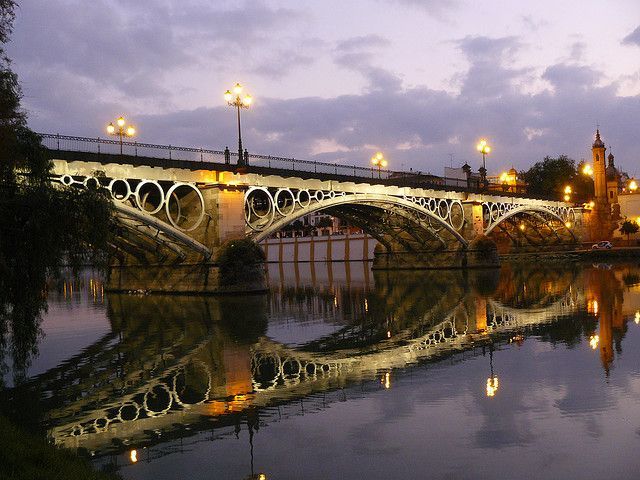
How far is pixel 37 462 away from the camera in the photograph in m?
7.70

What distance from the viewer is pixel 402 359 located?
53.2 feet

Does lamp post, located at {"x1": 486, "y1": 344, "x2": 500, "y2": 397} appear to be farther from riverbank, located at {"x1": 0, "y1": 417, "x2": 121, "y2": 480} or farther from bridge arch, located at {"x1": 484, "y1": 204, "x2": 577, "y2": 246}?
bridge arch, located at {"x1": 484, "y1": 204, "x2": 577, "y2": 246}

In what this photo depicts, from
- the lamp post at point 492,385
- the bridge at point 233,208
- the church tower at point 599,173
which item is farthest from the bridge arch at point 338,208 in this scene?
the church tower at point 599,173

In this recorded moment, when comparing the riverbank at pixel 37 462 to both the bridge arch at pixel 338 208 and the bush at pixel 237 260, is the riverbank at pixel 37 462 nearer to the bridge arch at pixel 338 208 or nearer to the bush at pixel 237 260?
the bush at pixel 237 260

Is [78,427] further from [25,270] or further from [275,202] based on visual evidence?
[275,202]

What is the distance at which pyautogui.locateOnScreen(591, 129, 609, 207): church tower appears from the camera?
112375 mm

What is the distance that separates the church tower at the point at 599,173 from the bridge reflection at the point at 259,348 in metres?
82.7

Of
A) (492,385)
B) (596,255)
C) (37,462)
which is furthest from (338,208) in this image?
(37,462)

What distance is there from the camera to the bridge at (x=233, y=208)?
3347 centimetres

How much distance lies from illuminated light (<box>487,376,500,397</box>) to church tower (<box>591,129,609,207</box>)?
102514mm

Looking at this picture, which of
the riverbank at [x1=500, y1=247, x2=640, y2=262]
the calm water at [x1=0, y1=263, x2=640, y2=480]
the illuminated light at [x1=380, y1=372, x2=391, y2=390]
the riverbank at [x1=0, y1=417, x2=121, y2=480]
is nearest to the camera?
the riverbank at [x1=0, y1=417, x2=121, y2=480]

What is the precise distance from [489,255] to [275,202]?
92.0ft

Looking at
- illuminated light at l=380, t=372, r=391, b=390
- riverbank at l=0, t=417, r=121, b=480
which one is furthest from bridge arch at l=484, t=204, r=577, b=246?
riverbank at l=0, t=417, r=121, b=480

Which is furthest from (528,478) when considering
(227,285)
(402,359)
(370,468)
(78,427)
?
(227,285)
